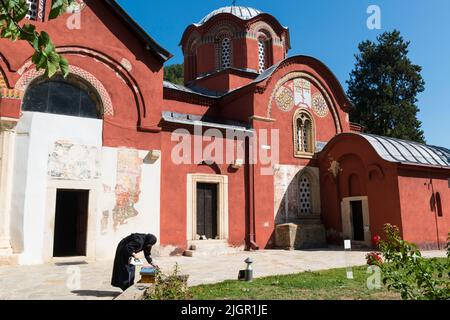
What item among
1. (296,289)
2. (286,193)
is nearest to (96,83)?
(286,193)

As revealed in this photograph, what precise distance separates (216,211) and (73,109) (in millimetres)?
5337

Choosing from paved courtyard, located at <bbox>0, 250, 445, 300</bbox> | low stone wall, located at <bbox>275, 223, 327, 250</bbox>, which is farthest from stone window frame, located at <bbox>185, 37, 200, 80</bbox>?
paved courtyard, located at <bbox>0, 250, 445, 300</bbox>

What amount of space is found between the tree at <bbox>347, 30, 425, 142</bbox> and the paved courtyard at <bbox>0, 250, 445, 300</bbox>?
17.8 metres

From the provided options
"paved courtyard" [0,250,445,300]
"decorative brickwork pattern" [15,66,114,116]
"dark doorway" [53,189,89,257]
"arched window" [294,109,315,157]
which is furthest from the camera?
"arched window" [294,109,315,157]

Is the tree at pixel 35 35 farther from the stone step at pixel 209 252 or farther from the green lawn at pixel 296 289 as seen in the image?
the stone step at pixel 209 252

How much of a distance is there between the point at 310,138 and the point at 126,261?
11.0m

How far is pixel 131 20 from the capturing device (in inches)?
451

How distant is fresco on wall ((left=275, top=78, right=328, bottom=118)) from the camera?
14828 millimetres

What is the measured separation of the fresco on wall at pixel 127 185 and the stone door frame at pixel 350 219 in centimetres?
761

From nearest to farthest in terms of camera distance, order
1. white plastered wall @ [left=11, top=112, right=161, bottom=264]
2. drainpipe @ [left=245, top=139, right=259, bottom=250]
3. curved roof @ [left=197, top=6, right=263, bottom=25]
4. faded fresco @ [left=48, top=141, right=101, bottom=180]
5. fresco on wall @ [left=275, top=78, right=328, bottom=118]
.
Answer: white plastered wall @ [left=11, top=112, right=161, bottom=264] < faded fresco @ [left=48, top=141, right=101, bottom=180] < drainpipe @ [left=245, top=139, right=259, bottom=250] < fresco on wall @ [left=275, top=78, right=328, bottom=118] < curved roof @ [left=197, top=6, right=263, bottom=25]

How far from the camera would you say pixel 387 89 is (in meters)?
26.9

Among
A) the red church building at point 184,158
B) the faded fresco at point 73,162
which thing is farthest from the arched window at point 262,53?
the faded fresco at point 73,162

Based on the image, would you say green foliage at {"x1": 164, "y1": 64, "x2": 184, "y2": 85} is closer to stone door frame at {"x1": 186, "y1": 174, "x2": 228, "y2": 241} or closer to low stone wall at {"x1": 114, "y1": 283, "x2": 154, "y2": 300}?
stone door frame at {"x1": 186, "y1": 174, "x2": 228, "y2": 241}

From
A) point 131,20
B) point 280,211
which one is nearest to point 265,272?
point 280,211
